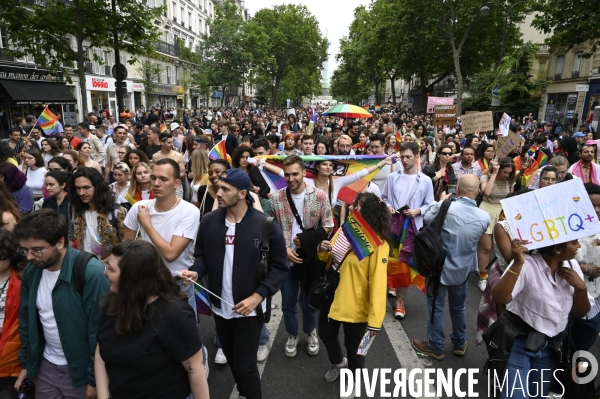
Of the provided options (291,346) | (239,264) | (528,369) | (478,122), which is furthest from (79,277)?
(478,122)

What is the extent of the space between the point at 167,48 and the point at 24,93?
21938 mm

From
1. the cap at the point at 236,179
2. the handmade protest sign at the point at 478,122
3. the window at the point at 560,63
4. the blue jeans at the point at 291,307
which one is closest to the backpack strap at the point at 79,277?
the cap at the point at 236,179

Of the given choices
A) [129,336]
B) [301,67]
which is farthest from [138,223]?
[301,67]

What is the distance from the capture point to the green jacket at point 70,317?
234 cm

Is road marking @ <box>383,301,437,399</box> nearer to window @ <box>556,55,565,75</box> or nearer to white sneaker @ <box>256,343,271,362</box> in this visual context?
white sneaker @ <box>256,343,271,362</box>

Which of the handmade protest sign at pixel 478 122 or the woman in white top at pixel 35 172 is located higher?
the handmade protest sign at pixel 478 122

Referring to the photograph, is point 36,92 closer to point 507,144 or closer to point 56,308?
point 507,144

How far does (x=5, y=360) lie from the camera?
8.39 feet

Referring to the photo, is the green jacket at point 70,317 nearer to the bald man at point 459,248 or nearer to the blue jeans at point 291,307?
the blue jeans at point 291,307

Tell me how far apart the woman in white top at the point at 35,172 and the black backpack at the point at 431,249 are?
5141 mm

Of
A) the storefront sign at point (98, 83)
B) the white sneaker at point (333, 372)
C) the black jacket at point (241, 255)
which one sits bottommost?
the white sneaker at point (333, 372)

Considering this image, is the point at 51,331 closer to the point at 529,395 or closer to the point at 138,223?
the point at 138,223

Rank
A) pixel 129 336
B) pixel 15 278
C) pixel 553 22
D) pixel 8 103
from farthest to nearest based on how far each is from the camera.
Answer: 1. pixel 8 103
2. pixel 553 22
3. pixel 15 278
4. pixel 129 336

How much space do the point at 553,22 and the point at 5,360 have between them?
16147 millimetres
